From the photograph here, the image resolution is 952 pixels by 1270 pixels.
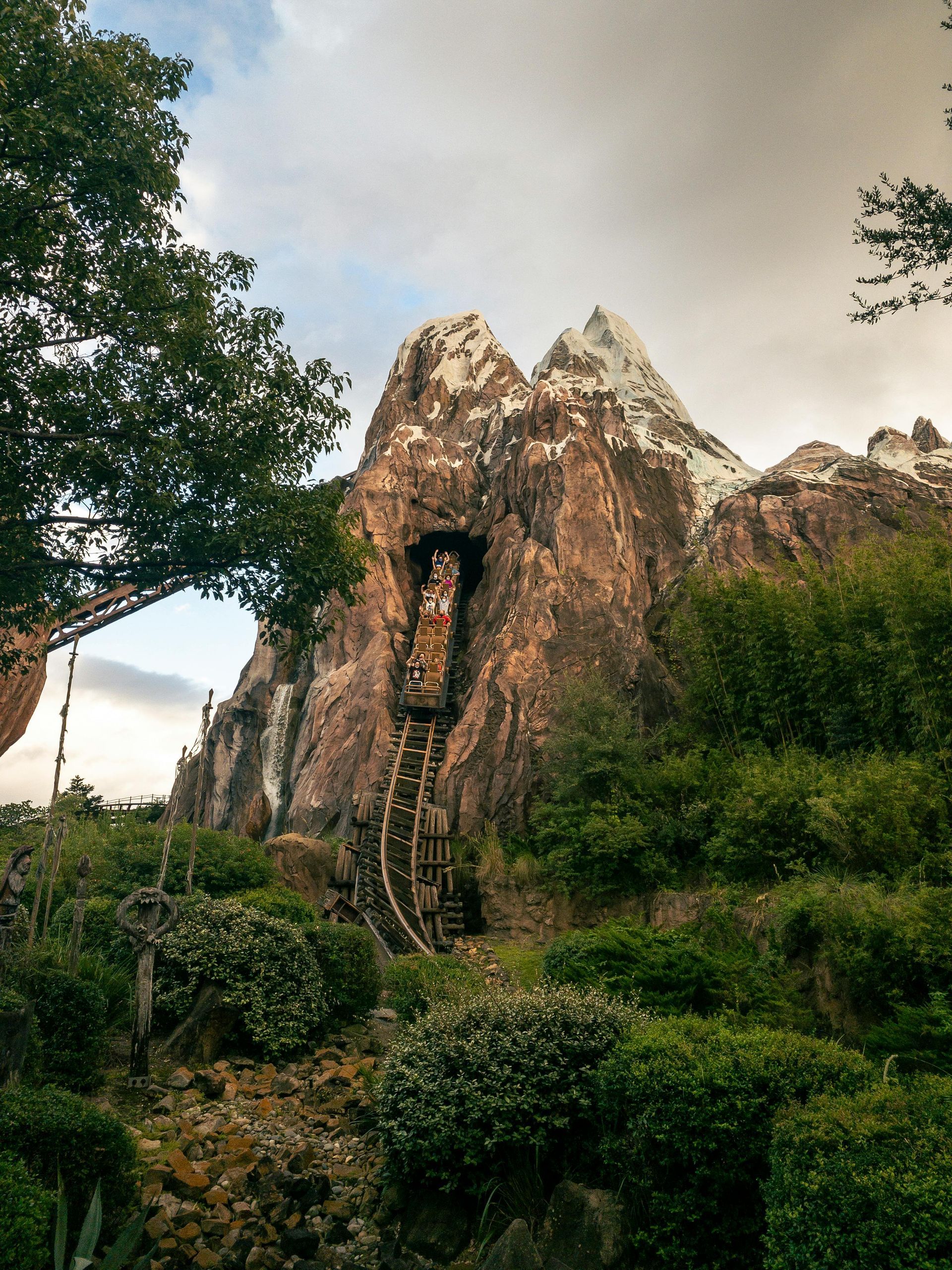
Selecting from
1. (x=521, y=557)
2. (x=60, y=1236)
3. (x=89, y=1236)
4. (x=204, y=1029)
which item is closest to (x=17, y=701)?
(x=521, y=557)

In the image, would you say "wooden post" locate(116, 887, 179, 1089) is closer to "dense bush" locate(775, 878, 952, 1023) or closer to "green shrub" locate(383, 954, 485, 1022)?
"green shrub" locate(383, 954, 485, 1022)

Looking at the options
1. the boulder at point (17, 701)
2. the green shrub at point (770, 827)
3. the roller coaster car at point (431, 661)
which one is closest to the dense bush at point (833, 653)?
the green shrub at point (770, 827)

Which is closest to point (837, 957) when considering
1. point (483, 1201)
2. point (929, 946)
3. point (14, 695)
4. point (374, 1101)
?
point (929, 946)

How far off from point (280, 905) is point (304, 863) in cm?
477

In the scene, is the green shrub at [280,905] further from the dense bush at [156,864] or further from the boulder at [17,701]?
the boulder at [17,701]

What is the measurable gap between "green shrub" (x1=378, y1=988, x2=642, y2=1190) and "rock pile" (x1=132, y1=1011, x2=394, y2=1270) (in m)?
0.56

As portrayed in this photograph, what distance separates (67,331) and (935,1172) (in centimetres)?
981

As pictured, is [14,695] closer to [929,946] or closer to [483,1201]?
[483,1201]

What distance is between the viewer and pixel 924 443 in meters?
29.9

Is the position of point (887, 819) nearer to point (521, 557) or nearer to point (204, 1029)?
point (204, 1029)

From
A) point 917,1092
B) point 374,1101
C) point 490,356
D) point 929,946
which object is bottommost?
point 374,1101

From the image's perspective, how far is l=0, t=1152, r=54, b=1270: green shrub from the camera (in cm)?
349

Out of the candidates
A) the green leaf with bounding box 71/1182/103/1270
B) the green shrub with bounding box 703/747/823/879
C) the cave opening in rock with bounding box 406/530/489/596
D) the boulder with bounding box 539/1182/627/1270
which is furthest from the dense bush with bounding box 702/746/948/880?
the cave opening in rock with bounding box 406/530/489/596

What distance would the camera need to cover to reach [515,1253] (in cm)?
423
